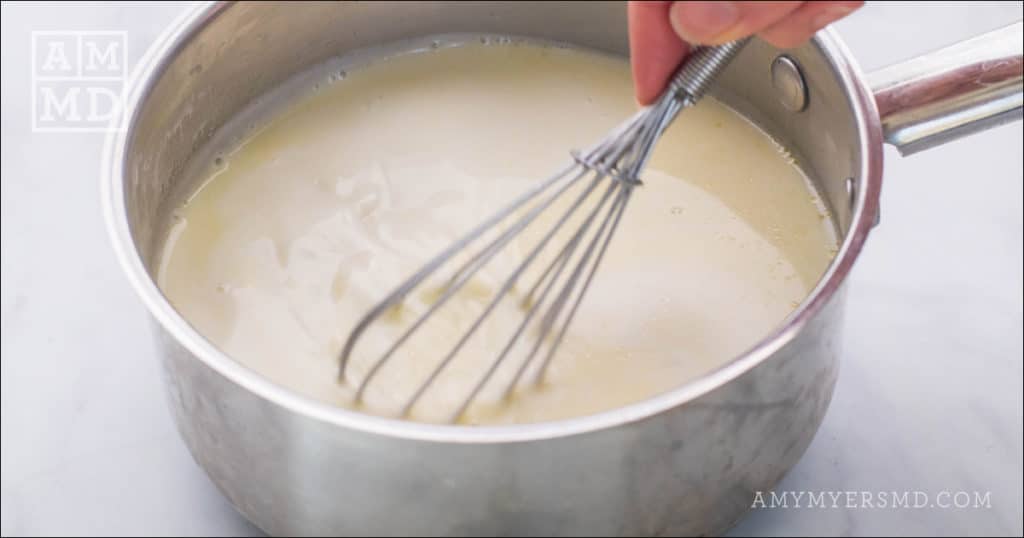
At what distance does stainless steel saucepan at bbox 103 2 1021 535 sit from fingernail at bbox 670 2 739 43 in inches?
5.8

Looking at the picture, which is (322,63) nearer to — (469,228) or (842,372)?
(469,228)

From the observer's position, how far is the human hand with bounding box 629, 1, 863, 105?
79 cm

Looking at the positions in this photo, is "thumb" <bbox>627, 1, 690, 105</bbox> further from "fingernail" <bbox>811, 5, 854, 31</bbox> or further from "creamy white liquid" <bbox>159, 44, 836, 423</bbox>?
"creamy white liquid" <bbox>159, 44, 836, 423</bbox>

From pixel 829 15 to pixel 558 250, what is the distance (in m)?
0.32

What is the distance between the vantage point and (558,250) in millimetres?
1063

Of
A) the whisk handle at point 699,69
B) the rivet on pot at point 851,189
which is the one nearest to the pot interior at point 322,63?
the rivet on pot at point 851,189

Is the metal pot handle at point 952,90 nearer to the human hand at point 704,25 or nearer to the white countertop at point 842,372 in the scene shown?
the human hand at point 704,25

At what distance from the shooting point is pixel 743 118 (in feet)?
3.94

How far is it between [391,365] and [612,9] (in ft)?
1.43

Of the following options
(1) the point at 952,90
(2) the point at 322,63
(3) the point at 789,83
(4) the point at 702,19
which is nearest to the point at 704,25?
(4) the point at 702,19

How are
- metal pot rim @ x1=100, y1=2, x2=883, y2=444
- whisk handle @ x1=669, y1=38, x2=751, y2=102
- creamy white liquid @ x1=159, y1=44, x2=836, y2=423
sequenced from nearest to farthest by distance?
1. metal pot rim @ x1=100, y1=2, x2=883, y2=444
2. whisk handle @ x1=669, y1=38, x2=751, y2=102
3. creamy white liquid @ x1=159, y1=44, x2=836, y2=423

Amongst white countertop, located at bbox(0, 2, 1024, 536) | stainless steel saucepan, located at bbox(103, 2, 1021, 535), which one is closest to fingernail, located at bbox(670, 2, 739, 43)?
stainless steel saucepan, located at bbox(103, 2, 1021, 535)

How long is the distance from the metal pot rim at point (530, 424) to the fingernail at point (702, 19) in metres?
0.15

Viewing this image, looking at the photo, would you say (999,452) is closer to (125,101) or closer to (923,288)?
(923,288)
